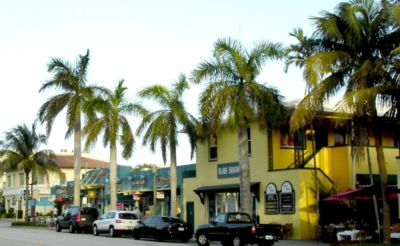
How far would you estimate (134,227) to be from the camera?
106 feet

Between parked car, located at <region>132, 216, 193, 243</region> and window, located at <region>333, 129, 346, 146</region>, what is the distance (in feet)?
34.7

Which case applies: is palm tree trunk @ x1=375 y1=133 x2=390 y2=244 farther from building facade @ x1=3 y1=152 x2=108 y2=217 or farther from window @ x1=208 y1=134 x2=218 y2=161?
building facade @ x1=3 y1=152 x2=108 y2=217

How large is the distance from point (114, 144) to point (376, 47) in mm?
21008

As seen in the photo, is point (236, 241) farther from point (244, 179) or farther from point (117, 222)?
point (117, 222)

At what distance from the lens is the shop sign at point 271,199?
32.3m

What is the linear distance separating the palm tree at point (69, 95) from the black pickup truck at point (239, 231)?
1850 cm

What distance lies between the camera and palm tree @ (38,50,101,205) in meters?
41.6

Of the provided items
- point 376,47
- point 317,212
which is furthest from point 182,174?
point 376,47

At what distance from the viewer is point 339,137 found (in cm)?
3550

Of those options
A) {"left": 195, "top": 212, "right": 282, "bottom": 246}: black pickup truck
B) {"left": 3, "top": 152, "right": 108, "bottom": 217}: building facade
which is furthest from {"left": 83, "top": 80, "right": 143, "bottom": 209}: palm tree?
{"left": 3, "top": 152, "right": 108, "bottom": 217}: building facade

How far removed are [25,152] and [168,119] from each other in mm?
28415

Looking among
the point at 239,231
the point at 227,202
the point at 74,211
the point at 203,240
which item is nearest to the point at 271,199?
the point at 227,202

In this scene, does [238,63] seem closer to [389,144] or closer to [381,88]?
[381,88]

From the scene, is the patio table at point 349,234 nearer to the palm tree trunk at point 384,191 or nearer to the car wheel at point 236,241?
the palm tree trunk at point 384,191
